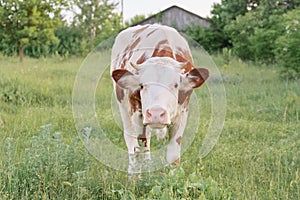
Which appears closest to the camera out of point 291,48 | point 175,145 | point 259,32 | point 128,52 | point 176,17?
point 175,145

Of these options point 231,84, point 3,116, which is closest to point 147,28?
point 3,116

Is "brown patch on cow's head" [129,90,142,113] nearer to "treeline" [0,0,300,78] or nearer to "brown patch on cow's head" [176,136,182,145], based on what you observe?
"brown patch on cow's head" [176,136,182,145]

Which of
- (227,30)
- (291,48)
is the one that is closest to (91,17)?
(227,30)

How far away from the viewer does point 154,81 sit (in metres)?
3.27

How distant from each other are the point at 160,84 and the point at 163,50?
1.96 ft

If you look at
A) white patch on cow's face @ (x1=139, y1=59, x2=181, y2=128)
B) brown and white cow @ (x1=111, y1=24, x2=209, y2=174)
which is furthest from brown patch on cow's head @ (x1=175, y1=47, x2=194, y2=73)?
white patch on cow's face @ (x1=139, y1=59, x2=181, y2=128)

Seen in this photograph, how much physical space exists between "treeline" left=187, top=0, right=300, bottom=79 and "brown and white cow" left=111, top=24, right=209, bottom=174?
6.26 metres

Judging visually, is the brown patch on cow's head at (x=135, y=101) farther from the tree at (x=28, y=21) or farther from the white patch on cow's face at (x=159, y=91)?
the tree at (x=28, y=21)

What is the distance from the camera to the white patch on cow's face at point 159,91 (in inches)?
123

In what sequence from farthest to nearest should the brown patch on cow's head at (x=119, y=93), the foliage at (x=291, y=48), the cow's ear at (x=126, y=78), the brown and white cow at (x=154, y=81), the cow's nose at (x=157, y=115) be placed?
the foliage at (x=291, y=48), the brown patch on cow's head at (x=119, y=93), the cow's ear at (x=126, y=78), the brown and white cow at (x=154, y=81), the cow's nose at (x=157, y=115)

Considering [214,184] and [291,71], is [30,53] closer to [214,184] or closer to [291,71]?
[291,71]

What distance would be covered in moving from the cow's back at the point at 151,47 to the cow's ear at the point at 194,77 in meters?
0.15

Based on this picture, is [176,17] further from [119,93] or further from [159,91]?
[159,91]

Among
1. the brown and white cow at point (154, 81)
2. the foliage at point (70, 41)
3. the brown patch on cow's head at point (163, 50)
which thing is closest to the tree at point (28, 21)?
the foliage at point (70, 41)
